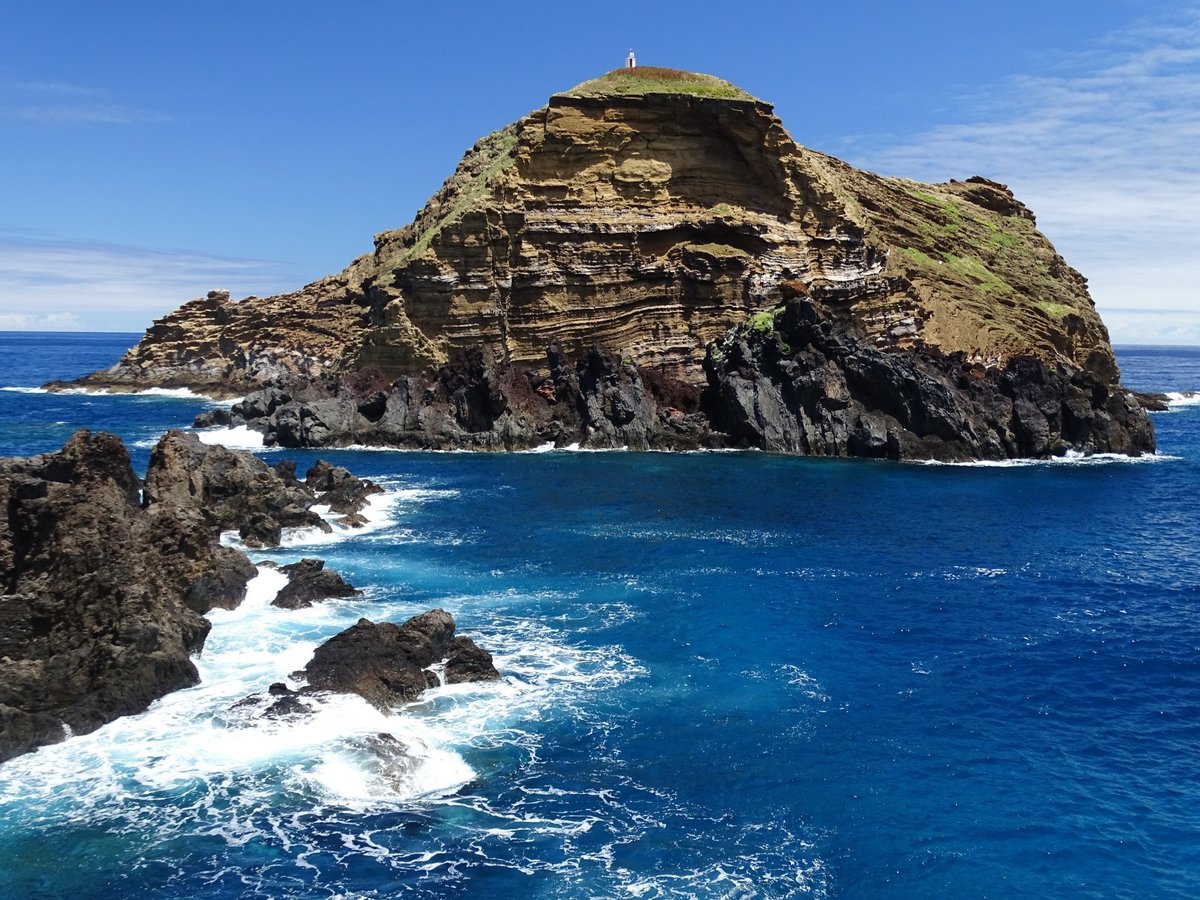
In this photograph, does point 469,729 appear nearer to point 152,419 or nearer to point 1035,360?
point 1035,360

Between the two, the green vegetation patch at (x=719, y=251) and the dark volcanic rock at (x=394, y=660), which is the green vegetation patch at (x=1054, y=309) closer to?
the green vegetation patch at (x=719, y=251)

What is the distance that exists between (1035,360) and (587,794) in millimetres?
65533

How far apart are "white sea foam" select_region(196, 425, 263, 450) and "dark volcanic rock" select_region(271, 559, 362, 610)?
40.0m

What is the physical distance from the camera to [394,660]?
26.6 m

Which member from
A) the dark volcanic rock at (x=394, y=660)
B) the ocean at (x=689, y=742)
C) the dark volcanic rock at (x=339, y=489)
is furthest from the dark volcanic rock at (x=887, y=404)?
the dark volcanic rock at (x=394, y=660)

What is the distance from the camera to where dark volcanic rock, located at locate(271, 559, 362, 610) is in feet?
111

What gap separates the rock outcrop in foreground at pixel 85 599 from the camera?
2355cm

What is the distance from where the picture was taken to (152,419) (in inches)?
3637

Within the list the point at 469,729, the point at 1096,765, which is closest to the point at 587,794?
the point at 469,729

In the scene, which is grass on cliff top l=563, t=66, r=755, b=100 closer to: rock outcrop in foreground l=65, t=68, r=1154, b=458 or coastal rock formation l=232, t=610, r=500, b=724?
rock outcrop in foreground l=65, t=68, r=1154, b=458

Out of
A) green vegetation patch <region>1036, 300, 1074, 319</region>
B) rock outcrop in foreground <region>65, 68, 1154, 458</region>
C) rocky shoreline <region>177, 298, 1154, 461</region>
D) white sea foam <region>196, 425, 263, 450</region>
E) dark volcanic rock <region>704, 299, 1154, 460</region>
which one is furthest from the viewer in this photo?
green vegetation patch <region>1036, 300, 1074, 319</region>

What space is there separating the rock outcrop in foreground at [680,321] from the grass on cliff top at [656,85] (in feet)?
1.16

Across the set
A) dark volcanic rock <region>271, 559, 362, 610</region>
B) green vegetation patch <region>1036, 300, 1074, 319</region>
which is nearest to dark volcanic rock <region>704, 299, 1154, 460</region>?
green vegetation patch <region>1036, 300, 1074, 319</region>

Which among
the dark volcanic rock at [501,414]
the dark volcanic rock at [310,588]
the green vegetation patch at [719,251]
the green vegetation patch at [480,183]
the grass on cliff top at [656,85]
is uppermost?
the grass on cliff top at [656,85]
